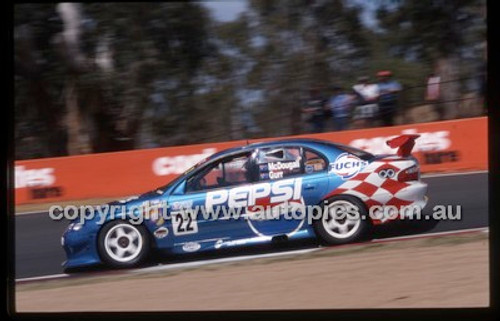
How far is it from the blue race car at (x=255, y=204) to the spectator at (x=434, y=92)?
384 cm

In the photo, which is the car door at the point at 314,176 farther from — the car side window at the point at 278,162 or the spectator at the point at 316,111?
the spectator at the point at 316,111

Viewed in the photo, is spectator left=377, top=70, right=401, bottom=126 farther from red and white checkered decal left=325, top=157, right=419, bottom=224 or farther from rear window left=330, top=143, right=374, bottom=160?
red and white checkered decal left=325, top=157, right=419, bottom=224

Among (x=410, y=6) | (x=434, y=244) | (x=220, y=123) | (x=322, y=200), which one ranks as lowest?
(x=434, y=244)

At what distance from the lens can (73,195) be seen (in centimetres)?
880

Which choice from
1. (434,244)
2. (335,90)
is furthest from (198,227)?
(335,90)

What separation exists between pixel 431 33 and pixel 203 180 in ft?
17.0

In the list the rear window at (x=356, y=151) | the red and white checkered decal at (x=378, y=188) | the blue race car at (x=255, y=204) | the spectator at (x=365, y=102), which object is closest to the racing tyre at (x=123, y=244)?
the blue race car at (x=255, y=204)

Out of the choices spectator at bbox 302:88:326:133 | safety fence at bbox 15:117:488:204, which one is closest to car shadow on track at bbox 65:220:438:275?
safety fence at bbox 15:117:488:204

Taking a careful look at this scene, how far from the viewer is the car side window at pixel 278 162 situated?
24.6ft

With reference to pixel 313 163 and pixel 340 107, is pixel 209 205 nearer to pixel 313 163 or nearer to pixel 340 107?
pixel 313 163

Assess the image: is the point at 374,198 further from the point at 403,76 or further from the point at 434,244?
the point at 403,76

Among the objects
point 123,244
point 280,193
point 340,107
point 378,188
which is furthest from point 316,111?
point 123,244

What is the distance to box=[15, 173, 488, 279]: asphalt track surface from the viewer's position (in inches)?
299

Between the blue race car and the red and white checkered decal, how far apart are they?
11 millimetres
